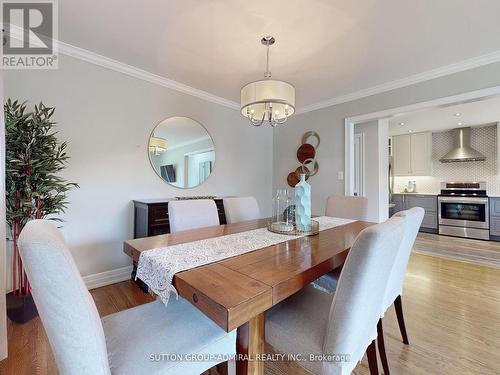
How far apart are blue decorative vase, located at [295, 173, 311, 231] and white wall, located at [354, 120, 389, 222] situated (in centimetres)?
251

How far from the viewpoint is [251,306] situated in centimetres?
76

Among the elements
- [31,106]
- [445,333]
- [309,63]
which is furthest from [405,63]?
[31,106]

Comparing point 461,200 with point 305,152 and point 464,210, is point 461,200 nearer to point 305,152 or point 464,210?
point 464,210

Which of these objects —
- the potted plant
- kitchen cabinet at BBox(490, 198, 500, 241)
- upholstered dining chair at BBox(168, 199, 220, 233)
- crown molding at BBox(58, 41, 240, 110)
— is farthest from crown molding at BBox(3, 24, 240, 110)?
kitchen cabinet at BBox(490, 198, 500, 241)

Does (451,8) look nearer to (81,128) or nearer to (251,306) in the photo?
(251,306)

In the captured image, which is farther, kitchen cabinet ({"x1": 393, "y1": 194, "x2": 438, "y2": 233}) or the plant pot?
kitchen cabinet ({"x1": 393, "y1": 194, "x2": 438, "y2": 233})

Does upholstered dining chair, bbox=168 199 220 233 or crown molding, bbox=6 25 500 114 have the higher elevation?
crown molding, bbox=6 25 500 114

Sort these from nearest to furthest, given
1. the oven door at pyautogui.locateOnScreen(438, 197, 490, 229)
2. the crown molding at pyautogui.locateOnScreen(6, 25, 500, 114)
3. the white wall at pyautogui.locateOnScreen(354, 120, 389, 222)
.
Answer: the crown molding at pyautogui.locateOnScreen(6, 25, 500, 114)
the white wall at pyautogui.locateOnScreen(354, 120, 389, 222)
the oven door at pyautogui.locateOnScreen(438, 197, 490, 229)

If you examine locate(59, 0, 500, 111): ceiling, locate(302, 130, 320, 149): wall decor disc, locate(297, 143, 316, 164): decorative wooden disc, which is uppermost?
locate(59, 0, 500, 111): ceiling

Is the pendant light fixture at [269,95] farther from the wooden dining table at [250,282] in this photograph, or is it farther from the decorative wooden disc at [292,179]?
the decorative wooden disc at [292,179]

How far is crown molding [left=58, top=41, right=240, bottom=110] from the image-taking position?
2227 millimetres

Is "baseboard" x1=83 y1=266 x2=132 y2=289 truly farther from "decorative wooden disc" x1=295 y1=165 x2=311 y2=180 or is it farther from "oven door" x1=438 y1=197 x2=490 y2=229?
"oven door" x1=438 y1=197 x2=490 y2=229
